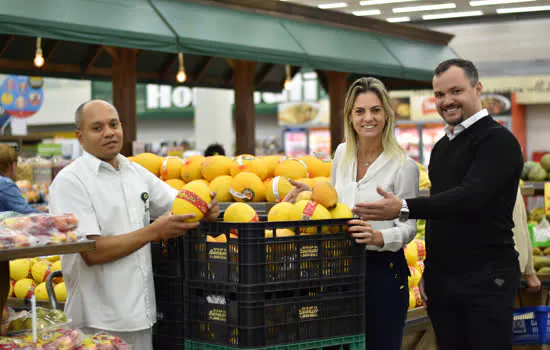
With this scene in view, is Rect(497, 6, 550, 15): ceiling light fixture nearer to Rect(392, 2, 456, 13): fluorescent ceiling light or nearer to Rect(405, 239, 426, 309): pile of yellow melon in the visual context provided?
Rect(392, 2, 456, 13): fluorescent ceiling light

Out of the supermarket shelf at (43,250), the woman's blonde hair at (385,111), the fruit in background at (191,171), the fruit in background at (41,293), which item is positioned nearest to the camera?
the supermarket shelf at (43,250)

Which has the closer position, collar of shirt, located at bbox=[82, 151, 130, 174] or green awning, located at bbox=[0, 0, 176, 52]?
collar of shirt, located at bbox=[82, 151, 130, 174]

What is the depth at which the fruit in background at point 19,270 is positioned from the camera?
169 inches

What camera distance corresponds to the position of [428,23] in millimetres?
16859

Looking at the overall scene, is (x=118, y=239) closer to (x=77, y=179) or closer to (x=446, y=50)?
(x=77, y=179)

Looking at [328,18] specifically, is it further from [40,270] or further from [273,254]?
[273,254]

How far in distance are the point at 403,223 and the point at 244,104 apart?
664 centimetres

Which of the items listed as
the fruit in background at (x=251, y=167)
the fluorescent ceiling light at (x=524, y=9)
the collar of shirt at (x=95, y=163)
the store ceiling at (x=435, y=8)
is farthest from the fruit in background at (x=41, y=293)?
the fluorescent ceiling light at (x=524, y=9)

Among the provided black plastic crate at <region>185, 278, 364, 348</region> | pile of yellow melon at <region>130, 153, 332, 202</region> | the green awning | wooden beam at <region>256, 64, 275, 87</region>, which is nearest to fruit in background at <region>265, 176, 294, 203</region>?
pile of yellow melon at <region>130, 153, 332, 202</region>

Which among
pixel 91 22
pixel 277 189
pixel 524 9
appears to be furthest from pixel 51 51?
pixel 524 9

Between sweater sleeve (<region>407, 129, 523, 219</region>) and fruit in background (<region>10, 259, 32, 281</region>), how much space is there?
2.60m

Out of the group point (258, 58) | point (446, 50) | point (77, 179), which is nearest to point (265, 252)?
point (77, 179)

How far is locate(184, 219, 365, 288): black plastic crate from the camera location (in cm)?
239

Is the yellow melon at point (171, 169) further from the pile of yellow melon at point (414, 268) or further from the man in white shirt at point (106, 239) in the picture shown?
the man in white shirt at point (106, 239)
